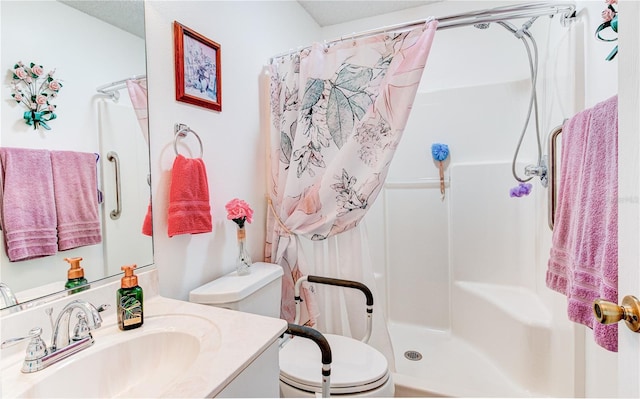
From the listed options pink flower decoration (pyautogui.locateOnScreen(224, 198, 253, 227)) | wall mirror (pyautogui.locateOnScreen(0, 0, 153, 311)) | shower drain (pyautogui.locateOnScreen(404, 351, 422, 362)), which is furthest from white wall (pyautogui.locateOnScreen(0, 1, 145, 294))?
shower drain (pyautogui.locateOnScreen(404, 351, 422, 362))

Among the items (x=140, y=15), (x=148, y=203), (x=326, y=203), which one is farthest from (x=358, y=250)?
(x=140, y=15)

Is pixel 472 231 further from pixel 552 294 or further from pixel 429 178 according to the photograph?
pixel 552 294

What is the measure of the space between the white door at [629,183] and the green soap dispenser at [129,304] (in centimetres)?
107

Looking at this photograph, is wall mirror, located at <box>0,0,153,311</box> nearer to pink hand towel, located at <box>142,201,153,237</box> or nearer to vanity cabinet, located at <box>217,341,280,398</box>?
pink hand towel, located at <box>142,201,153,237</box>

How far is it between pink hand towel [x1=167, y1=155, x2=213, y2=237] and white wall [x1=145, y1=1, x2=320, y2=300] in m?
0.04

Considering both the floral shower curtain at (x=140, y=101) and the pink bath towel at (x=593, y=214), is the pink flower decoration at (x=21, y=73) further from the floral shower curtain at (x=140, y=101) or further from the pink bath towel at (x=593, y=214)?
the pink bath towel at (x=593, y=214)

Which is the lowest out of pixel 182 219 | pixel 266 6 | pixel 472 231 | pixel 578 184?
pixel 472 231

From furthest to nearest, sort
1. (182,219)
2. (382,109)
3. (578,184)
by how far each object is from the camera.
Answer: (382,109) < (182,219) < (578,184)

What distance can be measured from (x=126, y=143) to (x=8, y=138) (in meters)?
0.28

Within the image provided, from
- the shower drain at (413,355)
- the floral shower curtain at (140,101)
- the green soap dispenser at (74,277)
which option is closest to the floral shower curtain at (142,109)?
the floral shower curtain at (140,101)

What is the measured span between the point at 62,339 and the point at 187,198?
519 millimetres

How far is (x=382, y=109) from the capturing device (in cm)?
130

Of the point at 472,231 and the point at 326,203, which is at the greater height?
the point at 326,203

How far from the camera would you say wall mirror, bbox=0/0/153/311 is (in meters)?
0.69
